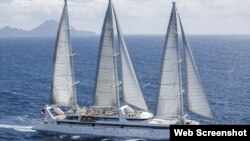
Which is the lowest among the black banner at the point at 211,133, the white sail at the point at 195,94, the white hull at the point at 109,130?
the white hull at the point at 109,130

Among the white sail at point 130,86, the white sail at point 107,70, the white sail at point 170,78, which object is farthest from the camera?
the white sail at point 130,86

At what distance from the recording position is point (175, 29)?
50500mm

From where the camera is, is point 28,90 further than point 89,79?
No

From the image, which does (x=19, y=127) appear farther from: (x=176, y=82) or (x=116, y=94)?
(x=176, y=82)

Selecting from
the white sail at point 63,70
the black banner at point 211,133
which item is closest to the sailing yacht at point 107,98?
the white sail at point 63,70

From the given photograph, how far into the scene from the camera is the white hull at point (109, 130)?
173 ft

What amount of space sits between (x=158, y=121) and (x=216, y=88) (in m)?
35.8

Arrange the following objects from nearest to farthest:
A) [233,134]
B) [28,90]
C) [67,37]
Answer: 1. [233,134]
2. [67,37]
3. [28,90]

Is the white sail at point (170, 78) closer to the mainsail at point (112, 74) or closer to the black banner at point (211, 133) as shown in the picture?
the mainsail at point (112, 74)

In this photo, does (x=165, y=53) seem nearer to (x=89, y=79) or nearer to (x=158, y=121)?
(x=158, y=121)

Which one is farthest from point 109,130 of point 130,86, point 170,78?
point 170,78

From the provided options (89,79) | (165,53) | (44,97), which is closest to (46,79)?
(89,79)

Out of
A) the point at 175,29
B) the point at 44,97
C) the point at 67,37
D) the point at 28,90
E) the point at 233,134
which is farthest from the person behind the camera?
the point at 28,90

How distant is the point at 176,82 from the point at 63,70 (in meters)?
14.9
